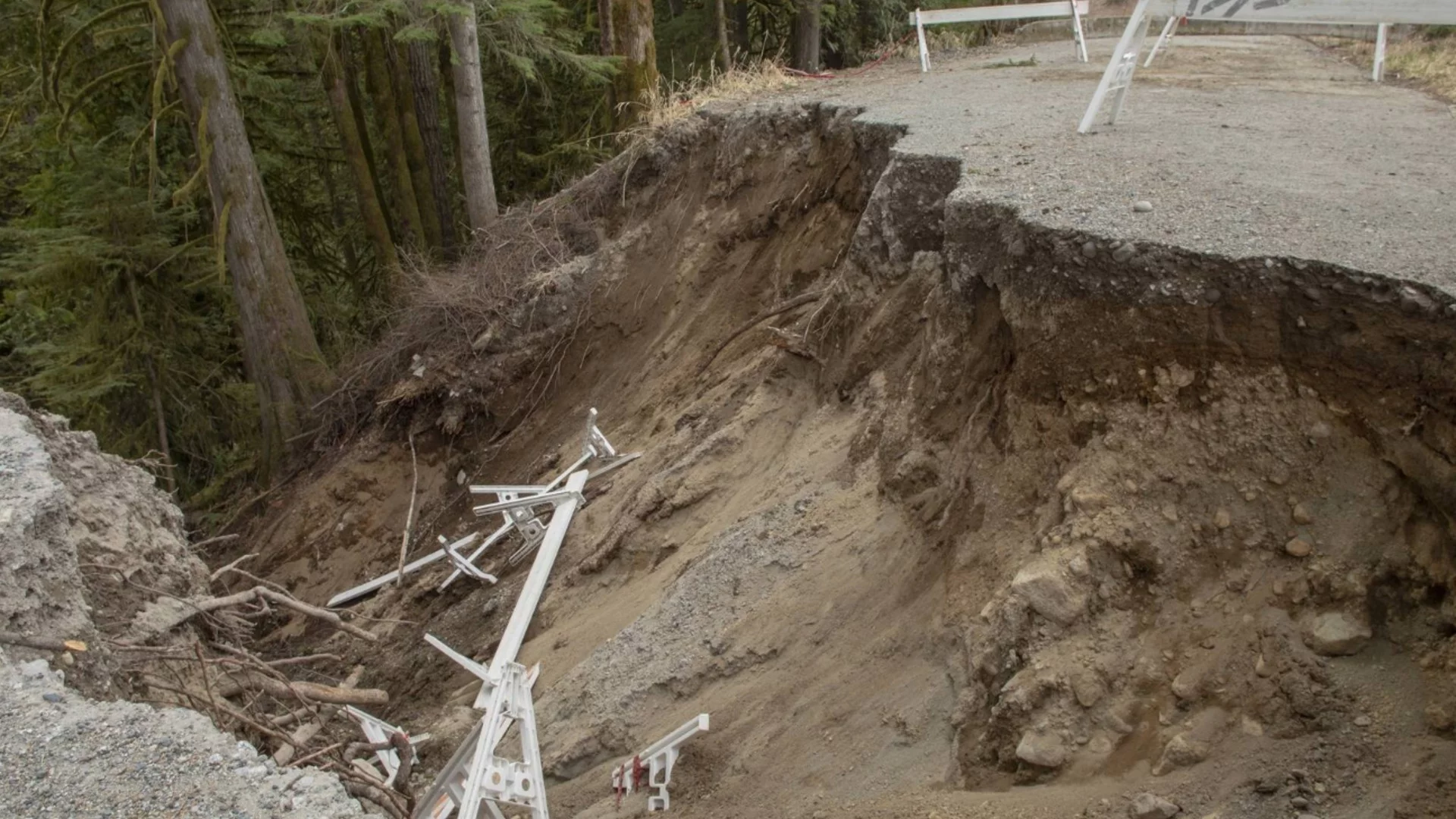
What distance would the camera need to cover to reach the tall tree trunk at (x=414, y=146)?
49.9 ft

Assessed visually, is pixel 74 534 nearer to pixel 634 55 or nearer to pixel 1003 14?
pixel 634 55

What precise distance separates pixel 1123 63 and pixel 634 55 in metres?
6.41

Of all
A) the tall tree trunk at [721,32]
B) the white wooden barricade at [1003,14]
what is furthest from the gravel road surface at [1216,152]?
the tall tree trunk at [721,32]

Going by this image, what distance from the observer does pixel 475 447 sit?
10688mm

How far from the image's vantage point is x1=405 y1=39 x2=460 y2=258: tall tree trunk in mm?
14508

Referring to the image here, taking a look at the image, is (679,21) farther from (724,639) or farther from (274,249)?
(724,639)

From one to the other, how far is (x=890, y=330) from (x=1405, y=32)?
12.2 m

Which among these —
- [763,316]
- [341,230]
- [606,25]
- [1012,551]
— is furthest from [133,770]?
[341,230]

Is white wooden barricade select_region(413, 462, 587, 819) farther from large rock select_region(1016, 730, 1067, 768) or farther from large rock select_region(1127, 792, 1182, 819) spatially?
large rock select_region(1127, 792, 1182, 819)

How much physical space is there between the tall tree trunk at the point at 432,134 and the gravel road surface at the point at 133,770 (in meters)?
12.2

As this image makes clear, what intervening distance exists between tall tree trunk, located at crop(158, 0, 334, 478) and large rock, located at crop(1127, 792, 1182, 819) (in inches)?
406

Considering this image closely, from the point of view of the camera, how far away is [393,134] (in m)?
15.0

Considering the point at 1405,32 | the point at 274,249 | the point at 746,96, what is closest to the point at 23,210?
the point at 274,249

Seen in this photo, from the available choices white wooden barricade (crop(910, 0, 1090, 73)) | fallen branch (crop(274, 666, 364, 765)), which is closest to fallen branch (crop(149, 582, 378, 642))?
fallen branch (crop(274, 666, 364, 765))
